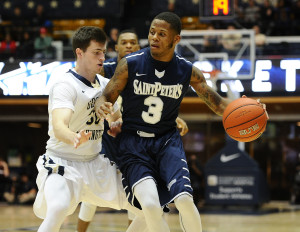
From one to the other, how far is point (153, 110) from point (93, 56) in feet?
2.05

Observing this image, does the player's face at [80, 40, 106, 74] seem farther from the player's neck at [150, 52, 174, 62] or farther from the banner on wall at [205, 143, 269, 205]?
the banner on wall at [205, 143, 269, 205]

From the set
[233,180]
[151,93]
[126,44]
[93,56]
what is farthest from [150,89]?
[233,180]

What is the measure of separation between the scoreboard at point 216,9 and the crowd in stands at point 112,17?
1258 millimetres

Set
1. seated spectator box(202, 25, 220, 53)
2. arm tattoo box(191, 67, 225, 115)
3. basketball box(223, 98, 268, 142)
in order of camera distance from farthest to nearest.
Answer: seated spectator box(202, 25, 220, 53)
arm tattoo box(191, 67, 225, 115)
basketball box(223, 98, 268, 142)

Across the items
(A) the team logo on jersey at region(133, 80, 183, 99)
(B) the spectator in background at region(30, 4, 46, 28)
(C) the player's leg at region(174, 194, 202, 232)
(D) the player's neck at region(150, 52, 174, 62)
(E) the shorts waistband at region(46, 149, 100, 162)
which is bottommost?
(C) the player's leg at region(174, 194, 202, 232)

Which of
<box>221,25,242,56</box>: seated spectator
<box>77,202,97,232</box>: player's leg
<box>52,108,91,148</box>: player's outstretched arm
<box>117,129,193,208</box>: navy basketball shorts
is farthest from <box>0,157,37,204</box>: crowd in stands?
<box>52,108,91,148</box>: player's outstretched arm

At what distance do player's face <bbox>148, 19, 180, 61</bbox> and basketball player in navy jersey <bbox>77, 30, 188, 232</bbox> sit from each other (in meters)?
0.83

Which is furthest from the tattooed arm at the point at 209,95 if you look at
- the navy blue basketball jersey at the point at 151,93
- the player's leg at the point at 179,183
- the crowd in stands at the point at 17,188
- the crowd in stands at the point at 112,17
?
the crowd in stands at the point at 17,188

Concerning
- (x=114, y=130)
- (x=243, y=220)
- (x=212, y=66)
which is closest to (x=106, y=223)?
(x=243, y=220)

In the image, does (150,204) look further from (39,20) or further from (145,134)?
(39,20)

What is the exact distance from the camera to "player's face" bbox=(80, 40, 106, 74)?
4.52m

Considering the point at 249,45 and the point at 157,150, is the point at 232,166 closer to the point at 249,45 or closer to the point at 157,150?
the point at 249,45

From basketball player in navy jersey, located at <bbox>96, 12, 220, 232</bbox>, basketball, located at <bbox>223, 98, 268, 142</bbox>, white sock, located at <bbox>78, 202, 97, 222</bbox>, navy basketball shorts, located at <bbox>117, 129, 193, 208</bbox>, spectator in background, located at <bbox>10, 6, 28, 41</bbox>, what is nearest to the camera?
navy basketball shorts, located at <bbox>117, 129, 193, 208</bbox>

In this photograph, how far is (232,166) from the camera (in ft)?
43.4
